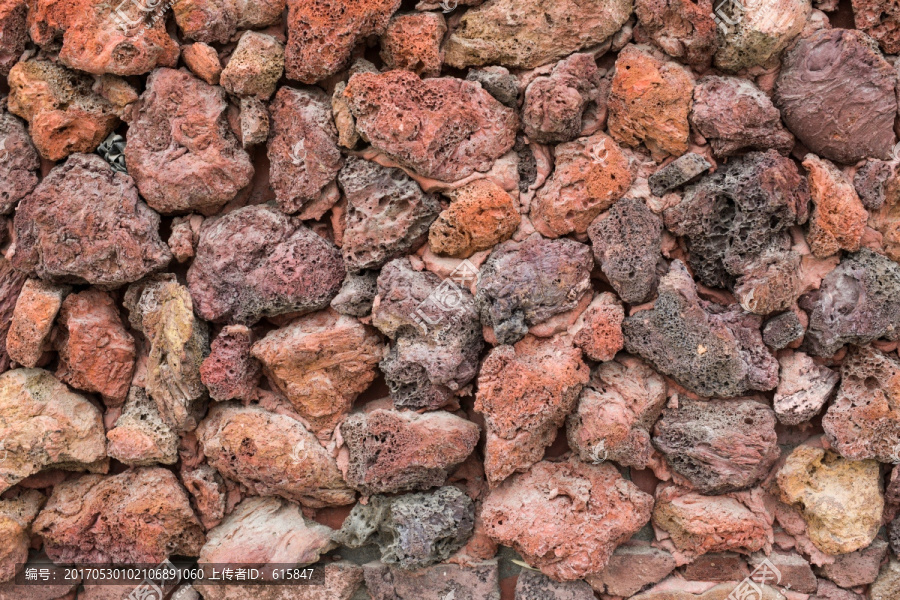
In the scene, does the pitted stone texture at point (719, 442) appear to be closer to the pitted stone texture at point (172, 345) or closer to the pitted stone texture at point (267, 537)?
the pitted stone texture at point (267, 537)

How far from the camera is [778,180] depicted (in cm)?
244

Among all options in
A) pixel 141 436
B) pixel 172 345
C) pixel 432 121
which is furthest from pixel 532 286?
pixel 141 436

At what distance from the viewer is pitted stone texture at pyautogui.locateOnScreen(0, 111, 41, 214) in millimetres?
2943

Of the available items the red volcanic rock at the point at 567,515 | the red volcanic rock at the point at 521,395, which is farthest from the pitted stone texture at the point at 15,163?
the red volcanic rock at the point at 567,515

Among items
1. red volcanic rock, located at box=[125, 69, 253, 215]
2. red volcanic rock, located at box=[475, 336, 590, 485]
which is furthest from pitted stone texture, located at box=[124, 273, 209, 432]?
red volcanic rock, located at box=[475, 336, 590, 485]

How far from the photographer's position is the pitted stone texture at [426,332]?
105 inches

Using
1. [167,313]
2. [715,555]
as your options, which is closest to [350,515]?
[167,313]

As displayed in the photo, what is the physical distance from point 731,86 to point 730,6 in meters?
0.27

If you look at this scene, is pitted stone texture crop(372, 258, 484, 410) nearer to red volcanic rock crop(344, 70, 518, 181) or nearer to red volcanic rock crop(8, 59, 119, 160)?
red volcanic rock crop(344, 70, 518, 181)

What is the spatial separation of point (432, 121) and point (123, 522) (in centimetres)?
206

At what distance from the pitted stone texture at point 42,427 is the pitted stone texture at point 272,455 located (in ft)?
1.68

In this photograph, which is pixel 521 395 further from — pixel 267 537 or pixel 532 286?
pixel 267 537

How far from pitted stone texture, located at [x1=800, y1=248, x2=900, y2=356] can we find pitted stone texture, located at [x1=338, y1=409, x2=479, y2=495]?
4.30 ft

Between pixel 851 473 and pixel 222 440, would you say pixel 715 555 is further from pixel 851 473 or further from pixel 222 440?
pixel 222 440
